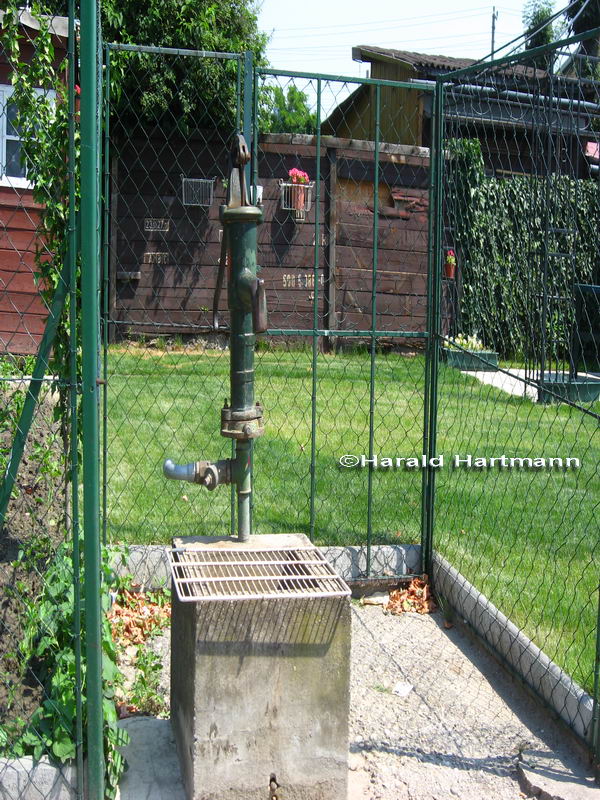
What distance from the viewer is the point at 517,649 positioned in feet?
12.9

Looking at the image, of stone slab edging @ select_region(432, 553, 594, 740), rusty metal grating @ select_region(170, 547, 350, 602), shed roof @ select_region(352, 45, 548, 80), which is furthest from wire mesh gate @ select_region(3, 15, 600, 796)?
shed roof @ select_region(352, 45, 548, 80)

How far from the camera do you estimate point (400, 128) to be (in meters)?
16.9

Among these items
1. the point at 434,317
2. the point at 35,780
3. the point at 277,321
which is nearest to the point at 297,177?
the point at 277,321

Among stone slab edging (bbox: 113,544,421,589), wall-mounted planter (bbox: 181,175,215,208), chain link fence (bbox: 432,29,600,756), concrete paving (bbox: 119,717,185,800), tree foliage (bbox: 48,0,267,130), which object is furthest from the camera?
tree foliage (bbox: 48,0,267,130)

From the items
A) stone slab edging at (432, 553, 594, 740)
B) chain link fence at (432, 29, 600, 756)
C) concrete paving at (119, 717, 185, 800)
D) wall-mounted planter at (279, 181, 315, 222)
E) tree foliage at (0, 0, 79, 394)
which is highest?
wall-mounted planter at (279, 181, 315, 222)

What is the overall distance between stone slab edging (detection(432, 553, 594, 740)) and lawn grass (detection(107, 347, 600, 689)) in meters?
0.10

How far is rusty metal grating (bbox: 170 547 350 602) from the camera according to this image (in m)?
2.81

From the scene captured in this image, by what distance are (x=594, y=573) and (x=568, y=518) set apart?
923 mm

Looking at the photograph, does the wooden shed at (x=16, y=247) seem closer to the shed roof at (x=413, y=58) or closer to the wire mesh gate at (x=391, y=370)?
the wire mesh gate at (x=391, y=370)

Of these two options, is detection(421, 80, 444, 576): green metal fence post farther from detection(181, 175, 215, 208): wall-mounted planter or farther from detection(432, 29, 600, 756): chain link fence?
detection(181, 175, 215, 208): wall-mounted planter

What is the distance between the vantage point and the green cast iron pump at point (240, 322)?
303 cm

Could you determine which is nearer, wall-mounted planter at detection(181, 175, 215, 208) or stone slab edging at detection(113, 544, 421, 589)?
stone slab edging at detection(113, 544, 421, 589)

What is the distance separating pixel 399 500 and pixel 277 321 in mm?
6129

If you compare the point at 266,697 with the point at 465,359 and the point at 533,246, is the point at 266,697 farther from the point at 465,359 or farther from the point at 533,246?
the point at 533,246
